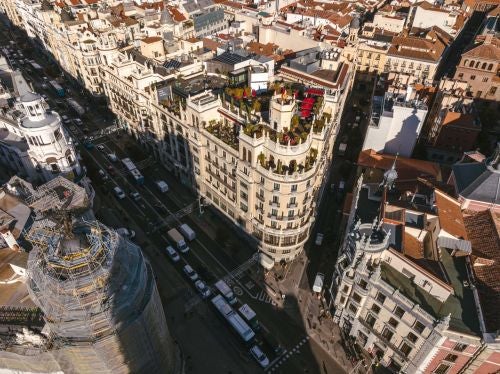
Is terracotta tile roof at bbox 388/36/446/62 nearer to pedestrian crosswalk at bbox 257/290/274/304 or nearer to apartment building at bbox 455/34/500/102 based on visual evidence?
apartment building at bbox 455/34/500/102

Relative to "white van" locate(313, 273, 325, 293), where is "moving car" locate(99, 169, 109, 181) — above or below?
above

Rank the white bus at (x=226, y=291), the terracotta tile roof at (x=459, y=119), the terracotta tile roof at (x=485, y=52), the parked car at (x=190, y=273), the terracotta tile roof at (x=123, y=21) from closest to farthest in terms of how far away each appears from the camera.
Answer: the white bus at (x=226, y=291) → the parked car at (x=190, y=273) → the terracotta tile roof at (x=459, y=119) → the terracotta tile roof at (x=485, y=52) → the terracotta tile roof at (x=123, y=21)

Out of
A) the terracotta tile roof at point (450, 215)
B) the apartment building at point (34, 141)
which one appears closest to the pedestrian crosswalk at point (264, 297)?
the terracotta tile roof at point (450, 215)

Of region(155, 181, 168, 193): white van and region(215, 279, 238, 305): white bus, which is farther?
region(155, 181, 168, 193): white van

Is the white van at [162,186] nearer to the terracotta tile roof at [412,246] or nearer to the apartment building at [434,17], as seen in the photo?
the terracotta tile roof at [412,246]

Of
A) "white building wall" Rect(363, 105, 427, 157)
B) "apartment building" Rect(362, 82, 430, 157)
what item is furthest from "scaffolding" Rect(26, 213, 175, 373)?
"apartment building" Rect(362, 82, 430, 157)

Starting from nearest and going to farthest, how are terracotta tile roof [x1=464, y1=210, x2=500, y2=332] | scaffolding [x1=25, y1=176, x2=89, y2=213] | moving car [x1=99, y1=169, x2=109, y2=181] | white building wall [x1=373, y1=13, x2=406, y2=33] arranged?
terracotta tile roof [x1=464, y1=210, x2=500, y2=332] → scaffolding [x1=25, y1=176, x2=89, y2=213] → moving car [x1=99, y1=169, x2=109, y2=181] → white building wall [x1=373, y1=13, x2=406, y2=33]

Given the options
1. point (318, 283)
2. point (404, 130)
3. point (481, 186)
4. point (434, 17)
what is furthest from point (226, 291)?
point (434, 17)
